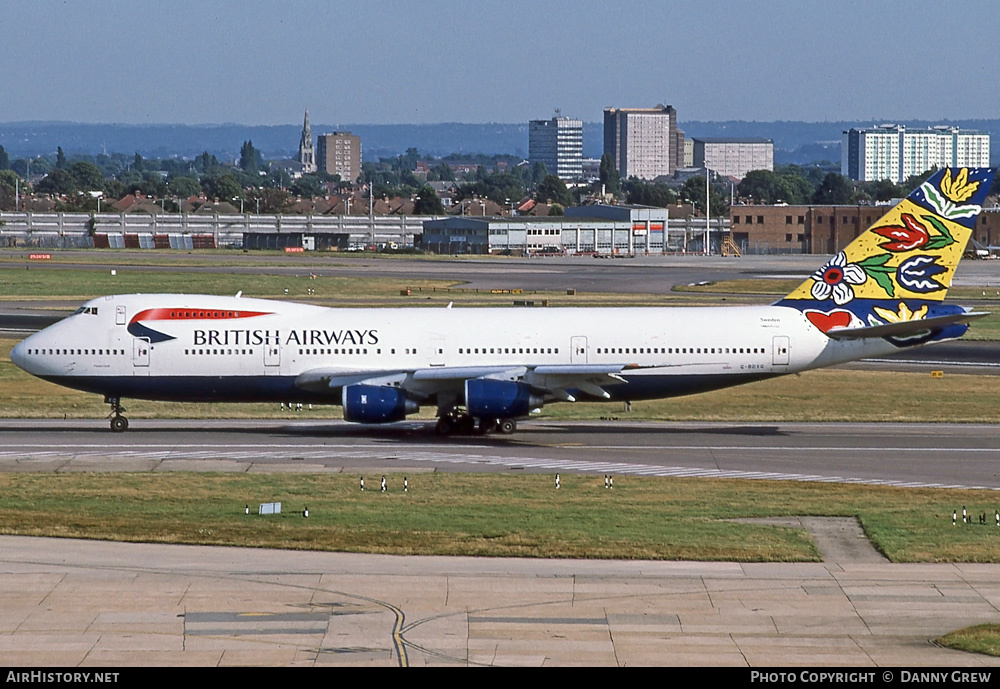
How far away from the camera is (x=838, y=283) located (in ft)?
156

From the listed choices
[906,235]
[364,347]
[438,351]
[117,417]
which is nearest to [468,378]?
[438,351]

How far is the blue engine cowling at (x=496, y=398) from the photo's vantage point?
144 ft

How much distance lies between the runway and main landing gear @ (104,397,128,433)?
394mm

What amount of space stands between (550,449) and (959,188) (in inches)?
680

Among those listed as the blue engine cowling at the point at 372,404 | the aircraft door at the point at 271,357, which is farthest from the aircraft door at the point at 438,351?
the aircraft door at the point at 271,357

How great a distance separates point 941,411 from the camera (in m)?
51.1

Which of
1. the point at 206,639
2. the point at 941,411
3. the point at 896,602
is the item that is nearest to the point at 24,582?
the point at 206,639

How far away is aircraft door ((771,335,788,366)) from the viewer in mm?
46406

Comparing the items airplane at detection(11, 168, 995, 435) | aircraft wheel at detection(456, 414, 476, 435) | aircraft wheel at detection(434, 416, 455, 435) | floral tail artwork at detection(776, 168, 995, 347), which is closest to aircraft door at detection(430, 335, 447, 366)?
airplane at detection(11, 168, 995, 435)

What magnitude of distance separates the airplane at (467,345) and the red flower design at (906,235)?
562 millimetres

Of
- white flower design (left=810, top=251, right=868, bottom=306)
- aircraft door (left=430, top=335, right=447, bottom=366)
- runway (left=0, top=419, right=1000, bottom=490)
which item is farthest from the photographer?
white flower design (left=810, top=251, right=868, bottom=306)

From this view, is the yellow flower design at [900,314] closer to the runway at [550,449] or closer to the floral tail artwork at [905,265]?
the floral tail artwork at [905,265]

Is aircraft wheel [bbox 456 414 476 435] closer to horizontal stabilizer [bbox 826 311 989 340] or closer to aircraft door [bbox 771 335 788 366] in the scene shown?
aircraft door [bbox 771 335 788 366]
